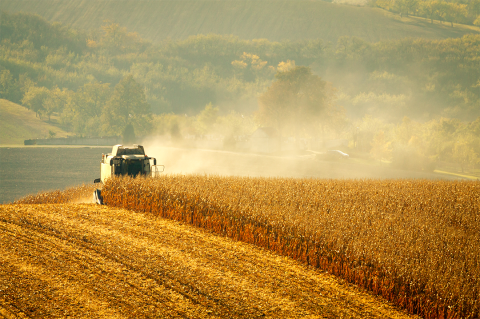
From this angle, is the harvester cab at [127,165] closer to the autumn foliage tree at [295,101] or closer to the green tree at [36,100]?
the autumn foliage tree at [295,101]

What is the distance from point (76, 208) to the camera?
14945 mm

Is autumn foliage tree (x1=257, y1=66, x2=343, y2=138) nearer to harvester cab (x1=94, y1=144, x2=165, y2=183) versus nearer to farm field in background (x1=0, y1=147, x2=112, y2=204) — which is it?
farm field in background (x1=0, y1=147, x2=112, y2=204)

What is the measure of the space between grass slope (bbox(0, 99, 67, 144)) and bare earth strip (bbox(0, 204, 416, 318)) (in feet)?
479

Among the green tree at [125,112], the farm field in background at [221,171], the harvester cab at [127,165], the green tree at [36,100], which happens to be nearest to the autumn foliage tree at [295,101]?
the farm field in background at [221,171]

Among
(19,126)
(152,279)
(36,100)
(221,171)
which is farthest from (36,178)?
(36,100)

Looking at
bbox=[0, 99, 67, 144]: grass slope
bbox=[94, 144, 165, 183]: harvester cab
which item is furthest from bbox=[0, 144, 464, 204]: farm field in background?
bbox=[0, 99, 67, 144]: grass slope

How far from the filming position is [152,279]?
29.5 ft

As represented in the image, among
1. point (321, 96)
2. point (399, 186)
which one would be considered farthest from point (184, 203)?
point (321, 96)

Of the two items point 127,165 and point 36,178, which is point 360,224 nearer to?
point 127,165

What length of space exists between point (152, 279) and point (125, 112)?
13418 centimetres

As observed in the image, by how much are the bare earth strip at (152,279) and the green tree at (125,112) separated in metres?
125

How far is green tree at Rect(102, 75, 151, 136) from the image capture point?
13338 centimetres

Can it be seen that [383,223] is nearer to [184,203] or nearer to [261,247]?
[261,247]

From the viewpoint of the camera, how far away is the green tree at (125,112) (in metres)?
133
